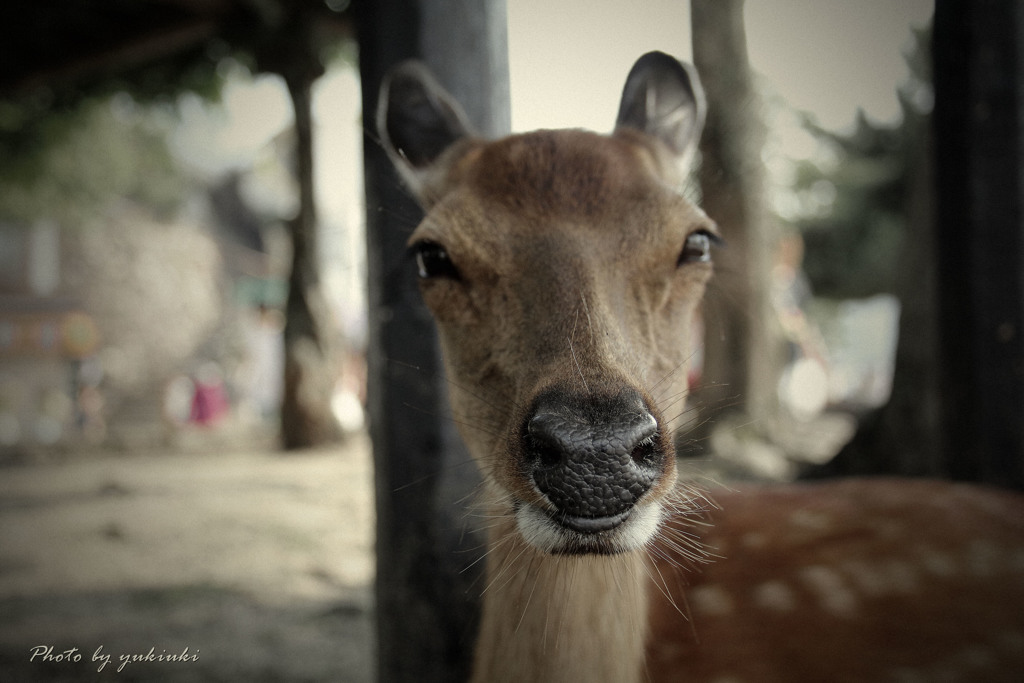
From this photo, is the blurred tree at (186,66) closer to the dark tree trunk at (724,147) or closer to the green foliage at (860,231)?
the dark tree trunk at (724,147)

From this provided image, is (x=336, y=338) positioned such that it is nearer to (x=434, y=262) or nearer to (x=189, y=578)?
(x=189, y=578)

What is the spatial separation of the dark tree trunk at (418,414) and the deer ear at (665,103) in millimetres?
511

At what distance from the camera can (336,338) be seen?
32.5 feet

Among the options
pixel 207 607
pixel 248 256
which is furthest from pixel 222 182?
pixel 207 607

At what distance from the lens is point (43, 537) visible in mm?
5113

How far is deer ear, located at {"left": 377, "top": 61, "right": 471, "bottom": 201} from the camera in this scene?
1.45m

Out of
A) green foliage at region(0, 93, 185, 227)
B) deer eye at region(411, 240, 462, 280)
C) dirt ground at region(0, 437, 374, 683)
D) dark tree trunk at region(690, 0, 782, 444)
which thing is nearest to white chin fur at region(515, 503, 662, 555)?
dark tree trunk at region(690, 0, 782, 444)

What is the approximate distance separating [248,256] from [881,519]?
28581mm

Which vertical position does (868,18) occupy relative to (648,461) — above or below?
above

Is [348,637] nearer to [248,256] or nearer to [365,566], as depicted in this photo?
[365,566]

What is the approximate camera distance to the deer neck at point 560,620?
137cm

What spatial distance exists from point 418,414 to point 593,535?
3.29ft

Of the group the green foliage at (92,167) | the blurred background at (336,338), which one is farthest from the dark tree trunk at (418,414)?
the green foliage at (92,167)

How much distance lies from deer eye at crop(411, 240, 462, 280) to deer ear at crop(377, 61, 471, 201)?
20cm
